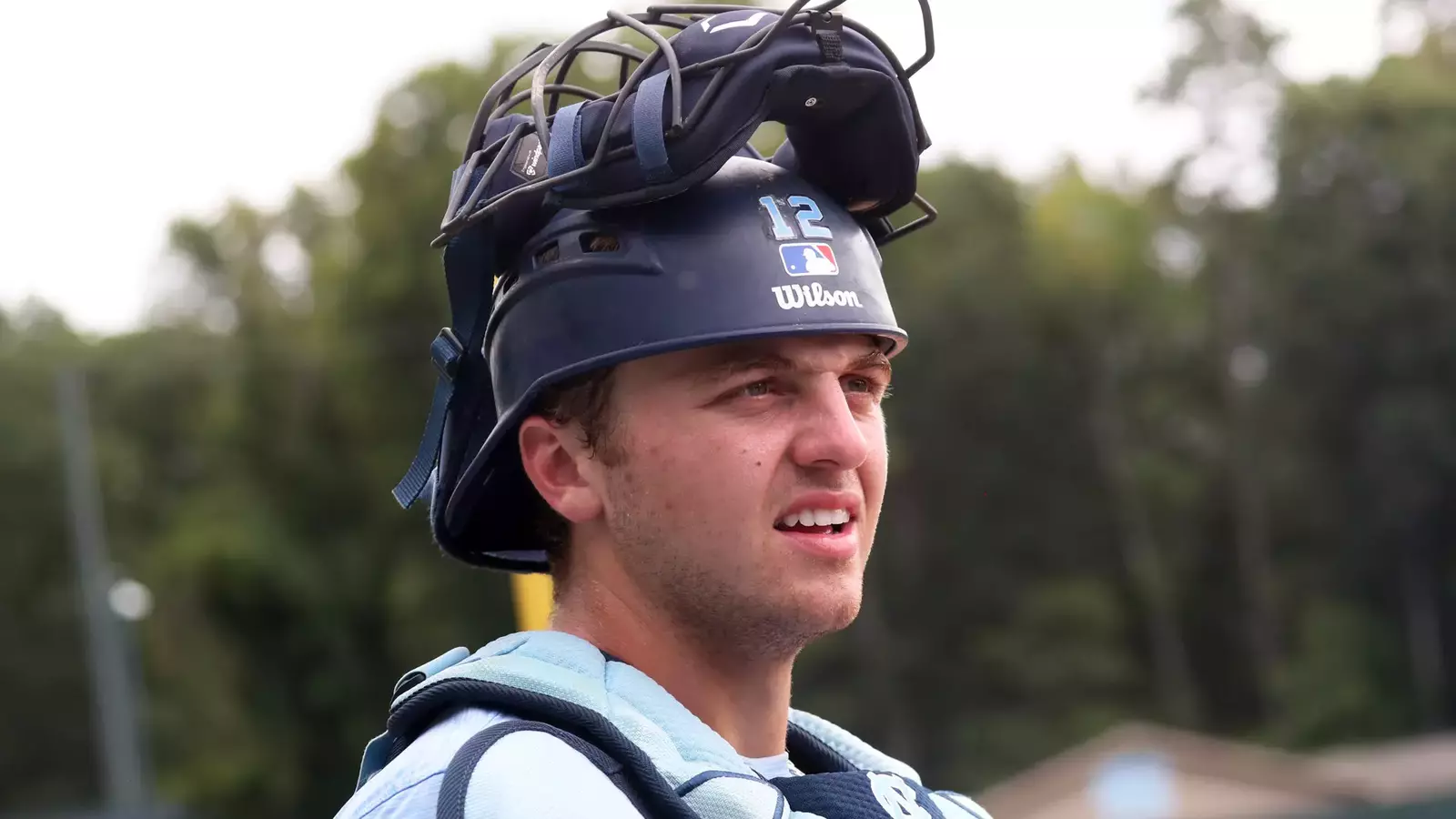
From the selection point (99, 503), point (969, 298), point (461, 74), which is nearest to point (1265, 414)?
point (969, 298)

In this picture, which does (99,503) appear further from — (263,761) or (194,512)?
(263,761)

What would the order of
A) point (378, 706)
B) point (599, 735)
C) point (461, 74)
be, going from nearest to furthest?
point (599, 735) → point (461, 74) → point (378, 706)

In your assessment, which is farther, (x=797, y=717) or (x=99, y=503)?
(x=99, y=503)

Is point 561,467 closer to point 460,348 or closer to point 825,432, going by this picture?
point 460,348

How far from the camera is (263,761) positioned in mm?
33312

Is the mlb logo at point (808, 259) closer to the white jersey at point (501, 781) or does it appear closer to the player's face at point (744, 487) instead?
the player's face at point (744, 487)

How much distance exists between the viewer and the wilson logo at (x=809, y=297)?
236cm

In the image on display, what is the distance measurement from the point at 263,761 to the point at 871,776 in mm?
32729

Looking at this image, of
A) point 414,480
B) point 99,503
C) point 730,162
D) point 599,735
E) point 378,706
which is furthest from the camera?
point 99,503

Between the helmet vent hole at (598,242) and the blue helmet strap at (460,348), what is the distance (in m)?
0.18

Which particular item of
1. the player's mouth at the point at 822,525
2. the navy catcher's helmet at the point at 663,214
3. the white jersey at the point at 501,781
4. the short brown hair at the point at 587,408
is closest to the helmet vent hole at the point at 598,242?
the navy catcher's helmet at the point at 663,214

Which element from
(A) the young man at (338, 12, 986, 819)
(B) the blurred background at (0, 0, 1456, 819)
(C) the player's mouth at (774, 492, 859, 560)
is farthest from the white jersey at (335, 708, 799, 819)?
(B) the blurred background at (0, 0, 1456, 819)

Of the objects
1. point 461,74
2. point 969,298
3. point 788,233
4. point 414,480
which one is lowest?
point 414,480

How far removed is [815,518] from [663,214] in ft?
1.51
